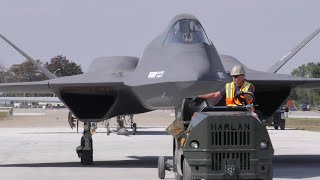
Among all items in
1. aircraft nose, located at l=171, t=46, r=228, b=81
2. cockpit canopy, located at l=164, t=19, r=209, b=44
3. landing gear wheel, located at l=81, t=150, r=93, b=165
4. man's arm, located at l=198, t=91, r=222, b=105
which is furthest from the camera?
landing gear wheel, located at l=81, t=150, r=93, b=165

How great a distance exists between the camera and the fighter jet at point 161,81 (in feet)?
44.1

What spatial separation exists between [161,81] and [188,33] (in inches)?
60.7

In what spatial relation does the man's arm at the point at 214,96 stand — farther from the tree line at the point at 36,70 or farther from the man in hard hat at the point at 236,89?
the tree line at the point at 36,70

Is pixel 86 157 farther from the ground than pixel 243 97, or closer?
closer

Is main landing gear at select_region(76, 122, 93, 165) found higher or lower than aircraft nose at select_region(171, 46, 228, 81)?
lower

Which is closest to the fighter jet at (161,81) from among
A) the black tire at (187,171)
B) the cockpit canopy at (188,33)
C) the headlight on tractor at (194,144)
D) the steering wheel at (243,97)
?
the cockpit canopy at (188,33)

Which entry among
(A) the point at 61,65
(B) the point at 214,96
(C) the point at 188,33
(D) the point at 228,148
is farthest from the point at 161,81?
(A) the point at 61,65

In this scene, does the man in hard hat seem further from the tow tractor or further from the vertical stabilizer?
the vertical stabilizer

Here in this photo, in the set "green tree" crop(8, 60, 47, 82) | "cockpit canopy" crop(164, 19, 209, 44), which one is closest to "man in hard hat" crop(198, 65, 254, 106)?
"cockpit canopy" crop(164, 19, 209, 44)

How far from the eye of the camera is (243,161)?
879cm

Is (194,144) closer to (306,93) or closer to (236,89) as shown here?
(236,89)

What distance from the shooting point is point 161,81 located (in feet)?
45.2

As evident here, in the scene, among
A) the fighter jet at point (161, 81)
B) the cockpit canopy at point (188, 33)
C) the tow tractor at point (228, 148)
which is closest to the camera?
the tow tractor at point (228, 148)

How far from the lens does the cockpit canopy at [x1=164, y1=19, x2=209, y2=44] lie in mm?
14609
